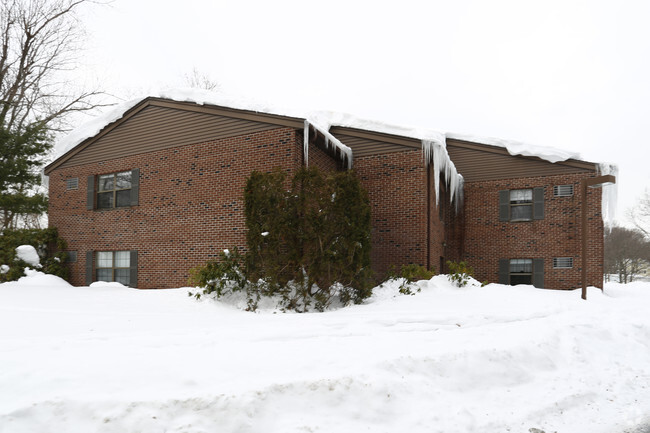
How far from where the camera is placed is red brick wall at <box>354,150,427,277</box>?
12.7 metres

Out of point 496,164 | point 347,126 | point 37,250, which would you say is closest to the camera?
point 347,126

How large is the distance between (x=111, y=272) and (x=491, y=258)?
45.5 ft

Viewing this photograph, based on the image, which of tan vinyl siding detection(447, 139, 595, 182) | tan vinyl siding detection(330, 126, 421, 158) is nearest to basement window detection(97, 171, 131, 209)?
tan vinyl siding detection(330, 126, 421, 158)

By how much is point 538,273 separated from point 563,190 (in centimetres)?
325

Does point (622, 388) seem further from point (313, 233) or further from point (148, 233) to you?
point (148, 233)

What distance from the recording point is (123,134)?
46.3 feet

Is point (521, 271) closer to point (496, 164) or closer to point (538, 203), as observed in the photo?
point (538, 203)

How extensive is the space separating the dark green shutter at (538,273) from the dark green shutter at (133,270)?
14.0 metres

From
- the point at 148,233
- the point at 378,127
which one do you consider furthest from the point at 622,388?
the point at 148,233

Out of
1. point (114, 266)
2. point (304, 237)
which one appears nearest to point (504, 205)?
point (304, 237)

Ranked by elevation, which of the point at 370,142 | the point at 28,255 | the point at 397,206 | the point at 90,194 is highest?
the point at 370,142

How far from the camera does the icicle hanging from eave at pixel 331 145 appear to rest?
11.1 metres

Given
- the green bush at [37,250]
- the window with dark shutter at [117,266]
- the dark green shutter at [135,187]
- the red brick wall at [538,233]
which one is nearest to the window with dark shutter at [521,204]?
the red brick wall at [538,233]

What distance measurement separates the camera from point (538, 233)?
53.9 ft
